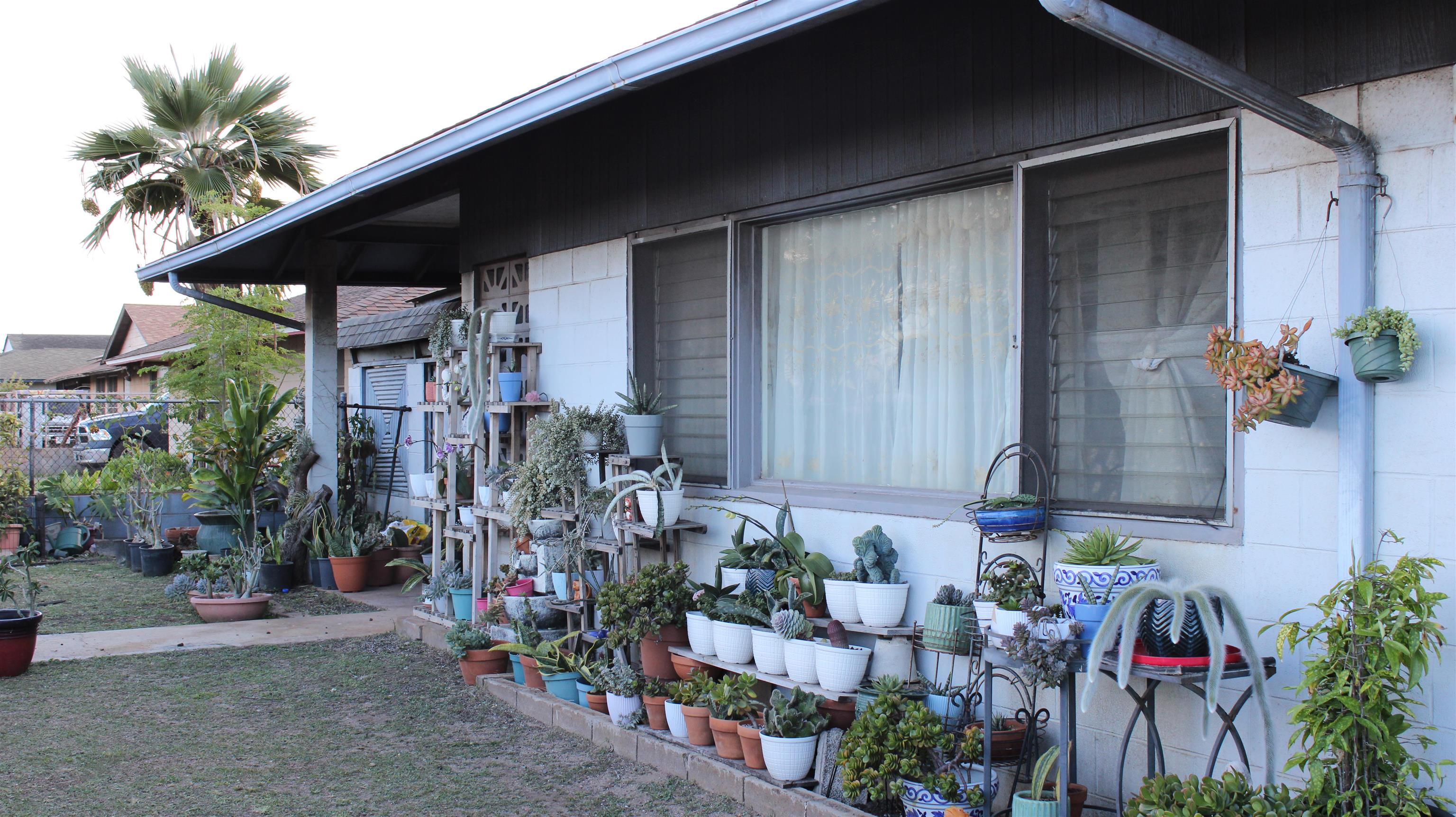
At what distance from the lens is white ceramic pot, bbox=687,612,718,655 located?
455 cm

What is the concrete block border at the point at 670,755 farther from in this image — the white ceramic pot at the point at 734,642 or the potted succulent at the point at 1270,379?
the potted succulent at the point at 1270,379

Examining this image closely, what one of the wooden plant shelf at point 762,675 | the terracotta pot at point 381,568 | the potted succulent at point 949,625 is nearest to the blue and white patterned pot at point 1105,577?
the potted succulent at point 949,625

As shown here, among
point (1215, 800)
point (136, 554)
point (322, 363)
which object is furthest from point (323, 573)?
point (1215, 800)

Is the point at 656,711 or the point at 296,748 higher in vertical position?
the point at 656,711

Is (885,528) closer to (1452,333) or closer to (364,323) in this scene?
(1452,333)

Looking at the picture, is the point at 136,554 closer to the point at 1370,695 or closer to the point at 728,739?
the point at 728,739

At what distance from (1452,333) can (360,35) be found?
1154cm

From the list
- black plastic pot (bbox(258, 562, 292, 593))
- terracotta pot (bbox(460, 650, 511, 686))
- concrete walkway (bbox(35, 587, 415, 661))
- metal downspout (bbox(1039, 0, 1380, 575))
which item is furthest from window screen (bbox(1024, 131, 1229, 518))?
black plastic pot (bbox(258, 562, 292, 593))

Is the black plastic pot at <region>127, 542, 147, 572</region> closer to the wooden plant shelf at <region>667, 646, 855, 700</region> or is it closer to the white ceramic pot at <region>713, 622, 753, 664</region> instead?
the wooden plant shelf at <region>667, 646, 855, 700</region>

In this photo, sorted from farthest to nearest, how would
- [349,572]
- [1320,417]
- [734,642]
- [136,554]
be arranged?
[136,554] → [349,572] → [734,642] → [1320,417]

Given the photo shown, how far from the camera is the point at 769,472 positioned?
16.7 feet

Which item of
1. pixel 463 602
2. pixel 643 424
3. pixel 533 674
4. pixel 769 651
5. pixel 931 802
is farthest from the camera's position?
pixel 463 602

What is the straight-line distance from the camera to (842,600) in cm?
414

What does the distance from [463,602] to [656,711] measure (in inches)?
101
